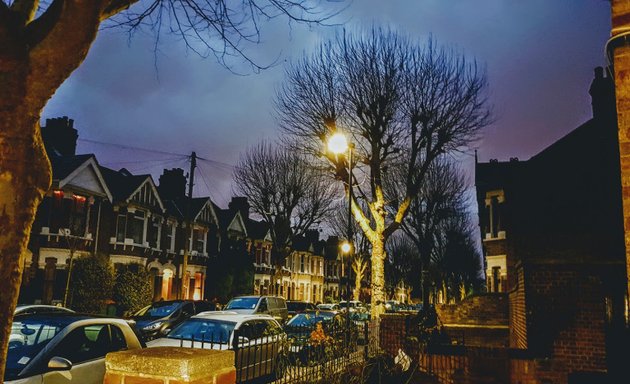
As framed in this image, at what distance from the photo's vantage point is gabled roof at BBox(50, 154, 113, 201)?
81.6 feet

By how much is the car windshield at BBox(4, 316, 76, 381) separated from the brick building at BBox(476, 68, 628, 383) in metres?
7.27

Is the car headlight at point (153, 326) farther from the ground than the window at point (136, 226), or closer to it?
closer to it

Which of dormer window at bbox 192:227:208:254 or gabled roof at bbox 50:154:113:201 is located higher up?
gabled roof at bbox 50:154:113:201

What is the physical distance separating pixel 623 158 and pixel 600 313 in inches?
279

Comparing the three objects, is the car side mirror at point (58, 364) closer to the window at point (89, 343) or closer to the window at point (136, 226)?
the window at point (89, 343)

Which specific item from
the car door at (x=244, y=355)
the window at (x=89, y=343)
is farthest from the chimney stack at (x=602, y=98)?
the window at (x=89, y=343)

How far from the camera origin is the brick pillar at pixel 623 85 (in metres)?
3.05

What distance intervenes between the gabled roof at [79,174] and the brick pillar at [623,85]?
25755 mm

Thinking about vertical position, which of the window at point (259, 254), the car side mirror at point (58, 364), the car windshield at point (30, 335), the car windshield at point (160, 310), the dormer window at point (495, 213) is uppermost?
the dormer window at point (495, 213)

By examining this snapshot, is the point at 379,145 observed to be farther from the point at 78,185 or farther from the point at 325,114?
the point at 78,185

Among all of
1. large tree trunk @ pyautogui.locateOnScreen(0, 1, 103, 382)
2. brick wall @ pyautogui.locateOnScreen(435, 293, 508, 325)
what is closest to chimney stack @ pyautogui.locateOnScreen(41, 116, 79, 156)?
brick wall @ pyautogui.locateOnScreen(435, 293, 508, 325)

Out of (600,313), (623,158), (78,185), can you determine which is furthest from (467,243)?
(623,158)

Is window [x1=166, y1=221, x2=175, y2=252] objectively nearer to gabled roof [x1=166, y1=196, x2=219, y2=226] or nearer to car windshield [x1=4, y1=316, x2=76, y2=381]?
gabled roof [x1=166, y1=196, x2=219, y2=226]

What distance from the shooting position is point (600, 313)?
8.90m
